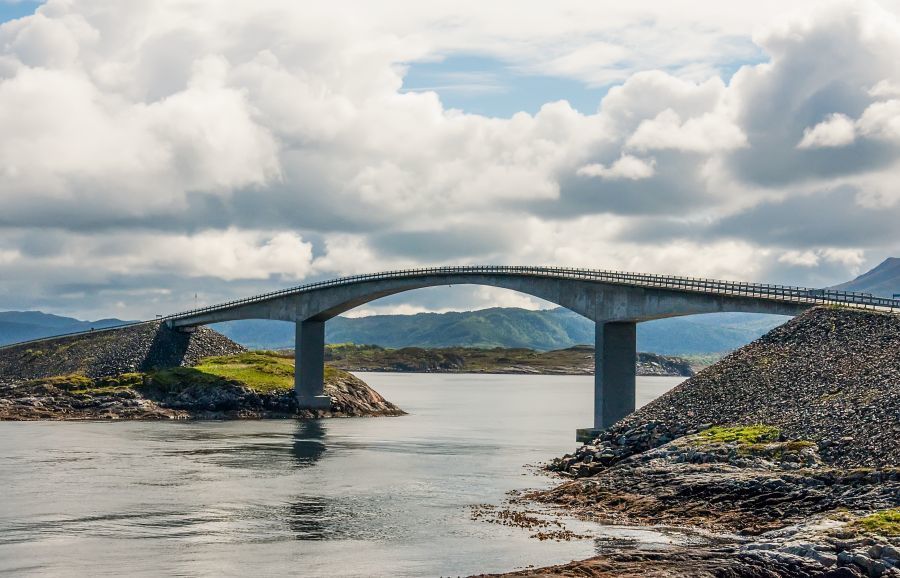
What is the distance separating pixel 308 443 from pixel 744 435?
40120 millimetres

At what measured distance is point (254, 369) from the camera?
130250 mm

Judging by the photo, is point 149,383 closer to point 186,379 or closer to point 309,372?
point 186,379

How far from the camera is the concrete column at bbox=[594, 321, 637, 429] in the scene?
87.6 metres

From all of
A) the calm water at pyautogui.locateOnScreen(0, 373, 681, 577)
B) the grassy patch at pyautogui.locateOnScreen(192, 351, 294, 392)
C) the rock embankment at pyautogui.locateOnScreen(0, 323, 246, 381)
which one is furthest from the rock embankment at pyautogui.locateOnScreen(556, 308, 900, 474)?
the rock embankment at pyautogui.locateOnScreen(0, 323, 246, 381)

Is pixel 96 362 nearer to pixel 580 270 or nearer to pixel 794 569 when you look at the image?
pixel 580 270

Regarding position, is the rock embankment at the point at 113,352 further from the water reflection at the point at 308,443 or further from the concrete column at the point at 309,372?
the water reflection at the point at 308,443

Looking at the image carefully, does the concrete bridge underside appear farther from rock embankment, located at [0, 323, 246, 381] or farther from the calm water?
rock embankment, located at [0, 323, 246, 381]

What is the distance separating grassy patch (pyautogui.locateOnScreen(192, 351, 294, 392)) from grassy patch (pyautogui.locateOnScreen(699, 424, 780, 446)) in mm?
70978

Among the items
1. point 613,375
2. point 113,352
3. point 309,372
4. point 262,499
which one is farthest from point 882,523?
point 113,352

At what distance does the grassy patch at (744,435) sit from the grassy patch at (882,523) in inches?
617

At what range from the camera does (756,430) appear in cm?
5888

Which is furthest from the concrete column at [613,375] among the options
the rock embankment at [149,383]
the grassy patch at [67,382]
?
the grassy patch at [67,382]

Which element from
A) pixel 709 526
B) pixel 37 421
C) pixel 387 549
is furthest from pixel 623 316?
pixel 37 421

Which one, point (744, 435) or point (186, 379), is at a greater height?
point (186, 379)
